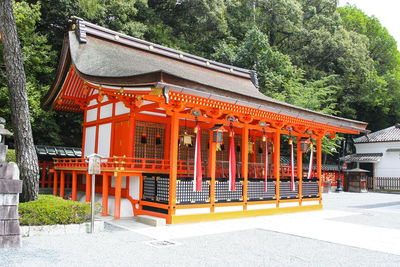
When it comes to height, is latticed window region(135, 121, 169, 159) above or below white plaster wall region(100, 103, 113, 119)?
below

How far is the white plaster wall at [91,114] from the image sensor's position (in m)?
13.2

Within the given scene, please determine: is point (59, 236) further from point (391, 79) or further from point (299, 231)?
point (391, 79)

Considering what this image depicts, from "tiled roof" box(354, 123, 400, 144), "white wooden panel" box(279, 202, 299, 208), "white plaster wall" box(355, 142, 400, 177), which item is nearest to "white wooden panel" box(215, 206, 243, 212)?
"white wooden panel" box(279, 202, 299, 208)

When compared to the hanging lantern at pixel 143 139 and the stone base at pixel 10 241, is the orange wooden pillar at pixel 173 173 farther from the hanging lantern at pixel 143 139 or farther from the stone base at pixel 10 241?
the stone base at pixel 10 241

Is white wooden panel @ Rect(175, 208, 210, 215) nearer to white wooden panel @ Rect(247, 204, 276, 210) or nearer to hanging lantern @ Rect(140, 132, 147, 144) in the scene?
white wooden panel @ Rect(247, 204, 276, 210)

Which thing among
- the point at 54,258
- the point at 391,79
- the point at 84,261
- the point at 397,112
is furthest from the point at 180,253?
the point at 397,112

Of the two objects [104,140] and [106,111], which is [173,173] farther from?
[106,111]

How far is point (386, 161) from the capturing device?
28688 mm

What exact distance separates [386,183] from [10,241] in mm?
27404

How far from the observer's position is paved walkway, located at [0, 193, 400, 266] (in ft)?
18.8

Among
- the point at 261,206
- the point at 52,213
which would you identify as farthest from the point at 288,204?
the point at 52,213

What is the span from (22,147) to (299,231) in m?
7.35

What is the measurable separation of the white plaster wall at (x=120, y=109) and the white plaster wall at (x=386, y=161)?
25.2 meters

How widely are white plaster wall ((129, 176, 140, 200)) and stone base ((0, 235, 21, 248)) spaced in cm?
444
